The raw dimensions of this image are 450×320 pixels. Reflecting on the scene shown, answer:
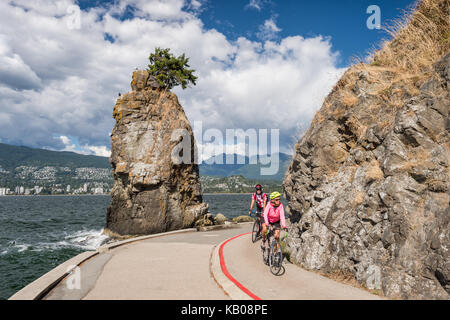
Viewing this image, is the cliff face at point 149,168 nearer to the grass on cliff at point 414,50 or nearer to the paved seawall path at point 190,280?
the paved seawall path at point 190,280

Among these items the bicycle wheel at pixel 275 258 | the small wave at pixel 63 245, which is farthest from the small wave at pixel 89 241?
the bicycle wheel at pixel 275 258

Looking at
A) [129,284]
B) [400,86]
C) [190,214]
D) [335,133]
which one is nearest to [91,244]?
[190,214]

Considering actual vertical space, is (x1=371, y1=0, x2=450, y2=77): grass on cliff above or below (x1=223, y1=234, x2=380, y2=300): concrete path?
above

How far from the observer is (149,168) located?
70.2ft

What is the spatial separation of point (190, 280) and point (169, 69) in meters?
22.2

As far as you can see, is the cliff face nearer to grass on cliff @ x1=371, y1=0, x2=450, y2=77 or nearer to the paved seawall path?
the paved seawall path

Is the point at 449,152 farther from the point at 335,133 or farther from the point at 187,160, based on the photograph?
the point at 187,160

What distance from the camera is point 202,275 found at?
7820 mm

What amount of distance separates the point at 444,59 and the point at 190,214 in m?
18.2

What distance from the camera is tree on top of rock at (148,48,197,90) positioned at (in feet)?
83.3

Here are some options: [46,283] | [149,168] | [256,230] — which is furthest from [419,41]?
[149,168]

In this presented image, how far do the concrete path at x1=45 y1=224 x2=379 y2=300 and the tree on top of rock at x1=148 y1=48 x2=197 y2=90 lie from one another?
18162 millimetres

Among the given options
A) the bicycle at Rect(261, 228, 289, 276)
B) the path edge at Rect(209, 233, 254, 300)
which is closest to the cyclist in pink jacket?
the bicycle at Rect(261, 228, 289, 276)

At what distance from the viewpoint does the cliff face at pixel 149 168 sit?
69.0ft
